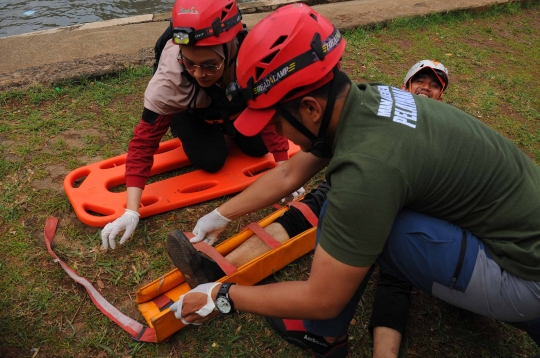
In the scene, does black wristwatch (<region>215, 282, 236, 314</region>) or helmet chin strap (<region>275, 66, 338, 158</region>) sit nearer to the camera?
helmet chin strap (<region>275, 66, 338, 158</region>)

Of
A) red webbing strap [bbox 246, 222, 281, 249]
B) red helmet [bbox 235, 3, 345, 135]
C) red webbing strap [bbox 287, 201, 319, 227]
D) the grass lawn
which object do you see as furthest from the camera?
red webbing strap [bbox 287, 201, 319, 227]

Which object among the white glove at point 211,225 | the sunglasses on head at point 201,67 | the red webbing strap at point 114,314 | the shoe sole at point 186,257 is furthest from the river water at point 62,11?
the shoe sole at point 186,257

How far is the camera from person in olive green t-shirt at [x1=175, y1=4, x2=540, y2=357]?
55.2 inches

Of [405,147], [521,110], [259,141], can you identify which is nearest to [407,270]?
[405,147]

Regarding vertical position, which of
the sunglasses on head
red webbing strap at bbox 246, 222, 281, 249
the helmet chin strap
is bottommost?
red webbing strap at bbox 246, 222, 281, 249

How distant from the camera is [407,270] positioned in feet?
5.70

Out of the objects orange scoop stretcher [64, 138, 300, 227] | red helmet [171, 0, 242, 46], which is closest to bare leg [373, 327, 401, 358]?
orange scoop stretcher [64, 138, 300, 227]

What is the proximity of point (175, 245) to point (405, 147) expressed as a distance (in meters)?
1.17

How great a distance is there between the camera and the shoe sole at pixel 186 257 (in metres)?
2.04

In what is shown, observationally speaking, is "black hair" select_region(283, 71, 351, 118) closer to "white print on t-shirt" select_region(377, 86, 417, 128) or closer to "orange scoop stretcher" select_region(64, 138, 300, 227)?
"white print on t-shirt" select_region(377, 86, 417, 128)

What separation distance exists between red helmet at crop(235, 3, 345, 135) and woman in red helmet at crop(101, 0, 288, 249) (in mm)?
851

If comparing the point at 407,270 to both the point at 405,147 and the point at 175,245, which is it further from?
the point at 175,245

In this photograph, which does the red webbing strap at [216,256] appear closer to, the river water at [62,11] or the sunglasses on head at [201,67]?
the sunglasses on head at [201,67]

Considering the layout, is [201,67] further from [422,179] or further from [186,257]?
[422,179]
